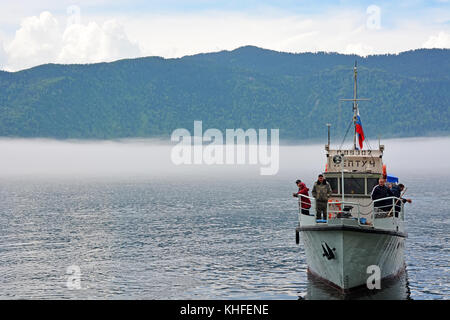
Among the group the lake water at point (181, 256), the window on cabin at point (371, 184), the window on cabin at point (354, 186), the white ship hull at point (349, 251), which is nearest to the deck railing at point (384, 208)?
the white ship hull at point (349, 251)

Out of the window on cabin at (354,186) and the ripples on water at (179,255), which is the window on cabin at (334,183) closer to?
the window on cabin at (354,186)

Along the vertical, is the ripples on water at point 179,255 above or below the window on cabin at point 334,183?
below

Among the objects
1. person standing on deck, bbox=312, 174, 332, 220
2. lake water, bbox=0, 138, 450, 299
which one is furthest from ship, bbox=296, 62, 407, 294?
lake water, bbox=0, 138, 450, 299

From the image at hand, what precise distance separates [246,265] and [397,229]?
10414mm

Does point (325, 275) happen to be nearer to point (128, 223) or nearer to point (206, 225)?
point (206, 225)

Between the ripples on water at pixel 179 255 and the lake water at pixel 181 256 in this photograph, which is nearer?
the lake water at pixel 181 256

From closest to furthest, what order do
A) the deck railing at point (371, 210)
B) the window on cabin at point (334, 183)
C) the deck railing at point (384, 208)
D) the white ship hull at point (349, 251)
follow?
the white ship hull at point (349, 251), the deck railing at point (371, 210), the deck railing at point (384, 208), the window on cabin at point (334, 183)

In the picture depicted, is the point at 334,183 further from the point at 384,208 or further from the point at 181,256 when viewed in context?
the point at 181,256

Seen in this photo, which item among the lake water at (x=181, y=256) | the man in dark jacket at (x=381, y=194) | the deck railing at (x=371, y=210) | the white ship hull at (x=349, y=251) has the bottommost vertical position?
the lake water at (x=181, y=256)

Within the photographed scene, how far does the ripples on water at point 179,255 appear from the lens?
31188 millimetres

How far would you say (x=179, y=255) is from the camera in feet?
136

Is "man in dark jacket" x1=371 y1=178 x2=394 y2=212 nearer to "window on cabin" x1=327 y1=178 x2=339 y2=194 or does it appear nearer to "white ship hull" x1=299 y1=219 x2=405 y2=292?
"white ship hull" x1=299 y1=219 x2=405 y2=292

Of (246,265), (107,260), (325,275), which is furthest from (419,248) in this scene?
(107,260)

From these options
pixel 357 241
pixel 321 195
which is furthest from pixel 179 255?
pixel 357 241
